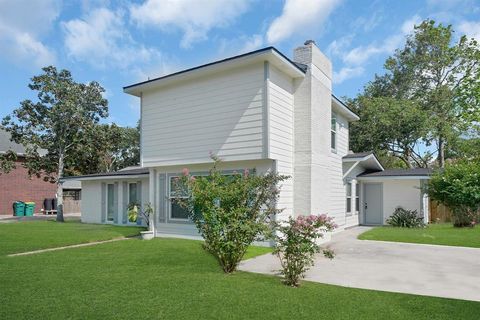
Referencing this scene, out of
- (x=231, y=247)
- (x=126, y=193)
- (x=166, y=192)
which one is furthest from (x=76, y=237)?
(x=231, y=247)

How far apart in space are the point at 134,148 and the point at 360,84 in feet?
84.3

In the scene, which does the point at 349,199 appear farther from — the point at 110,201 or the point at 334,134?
the point at 110,201

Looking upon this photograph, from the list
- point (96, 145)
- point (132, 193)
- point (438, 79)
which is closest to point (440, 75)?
point (438, 79)

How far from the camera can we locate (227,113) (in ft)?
37.2

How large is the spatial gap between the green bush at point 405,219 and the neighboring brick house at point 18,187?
24.8 m

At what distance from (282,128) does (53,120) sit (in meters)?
16.2

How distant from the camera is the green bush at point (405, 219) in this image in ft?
53.0

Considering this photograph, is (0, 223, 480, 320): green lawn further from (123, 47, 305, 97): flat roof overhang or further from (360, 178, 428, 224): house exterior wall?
(360, 178, 428, 224): house exterior wall

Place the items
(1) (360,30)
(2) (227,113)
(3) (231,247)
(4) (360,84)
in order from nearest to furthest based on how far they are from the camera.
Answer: (3) (231,247)
(2) (227,113)
(1) (360,30)
(4) (360,84)

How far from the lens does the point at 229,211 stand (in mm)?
7453

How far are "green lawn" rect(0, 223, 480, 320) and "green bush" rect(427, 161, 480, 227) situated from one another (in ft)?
37.5

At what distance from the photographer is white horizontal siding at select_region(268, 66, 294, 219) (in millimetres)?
10766

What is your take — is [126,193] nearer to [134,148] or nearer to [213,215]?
[213,215]

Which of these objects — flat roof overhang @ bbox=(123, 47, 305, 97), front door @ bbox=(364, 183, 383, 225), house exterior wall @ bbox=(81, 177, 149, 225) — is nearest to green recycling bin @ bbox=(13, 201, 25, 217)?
house exterior wall @ bbox=(81, 177, 149, 225)
